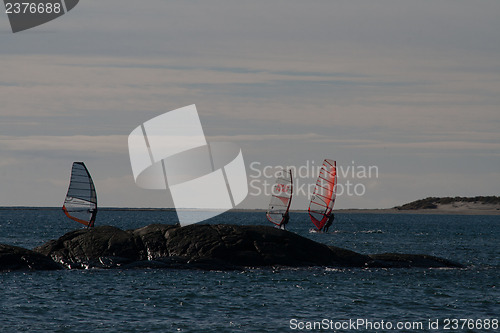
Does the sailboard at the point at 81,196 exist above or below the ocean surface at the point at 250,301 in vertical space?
above

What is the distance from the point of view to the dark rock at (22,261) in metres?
31.2

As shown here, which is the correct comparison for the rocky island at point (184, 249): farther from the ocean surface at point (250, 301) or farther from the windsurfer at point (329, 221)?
the windsurfer at point (329, 221)

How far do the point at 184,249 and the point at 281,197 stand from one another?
40.5 metres

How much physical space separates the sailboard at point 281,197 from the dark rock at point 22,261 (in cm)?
4129

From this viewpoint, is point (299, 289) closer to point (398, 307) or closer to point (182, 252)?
point (398, 307)

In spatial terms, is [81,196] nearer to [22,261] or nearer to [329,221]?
[22,261]

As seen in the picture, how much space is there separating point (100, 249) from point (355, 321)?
15.3 m

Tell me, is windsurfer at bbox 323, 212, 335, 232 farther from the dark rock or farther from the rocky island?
the dark rock

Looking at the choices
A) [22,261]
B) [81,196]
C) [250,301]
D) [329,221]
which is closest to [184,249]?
[22,261]

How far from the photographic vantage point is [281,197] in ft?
242

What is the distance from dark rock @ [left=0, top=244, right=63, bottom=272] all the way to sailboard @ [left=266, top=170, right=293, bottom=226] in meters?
41.3

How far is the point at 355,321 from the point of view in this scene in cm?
2247

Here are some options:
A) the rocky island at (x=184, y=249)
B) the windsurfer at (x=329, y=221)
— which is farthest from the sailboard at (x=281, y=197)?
the rocky island at (x=184, y=249)

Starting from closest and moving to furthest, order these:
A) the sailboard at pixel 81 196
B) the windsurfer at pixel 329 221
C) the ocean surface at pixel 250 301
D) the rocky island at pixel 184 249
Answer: the ocean surface at pixel 250 301
the rocky island at pixel 184 249
the sailboard at pixel 81 196
the windsurfer at pixel 329 221
